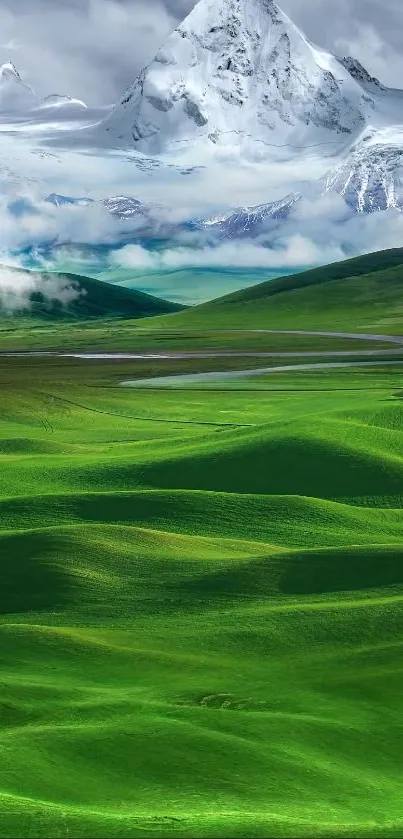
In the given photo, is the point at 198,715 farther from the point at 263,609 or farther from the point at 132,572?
the point at 132,572

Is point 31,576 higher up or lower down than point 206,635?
higher up

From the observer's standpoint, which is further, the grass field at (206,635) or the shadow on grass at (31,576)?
the shadow on grass at (31,576)

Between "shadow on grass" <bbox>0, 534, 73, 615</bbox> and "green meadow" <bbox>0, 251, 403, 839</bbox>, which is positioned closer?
"green meadow" <bbox>0, 251, 403, 839</bbox>

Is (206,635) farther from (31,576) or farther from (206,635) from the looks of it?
(31,576)

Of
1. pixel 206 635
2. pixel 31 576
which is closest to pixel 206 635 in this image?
pixel 206 635

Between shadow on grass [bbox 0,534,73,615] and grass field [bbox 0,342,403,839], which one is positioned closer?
grass field [bbox 0,342,403,839]
